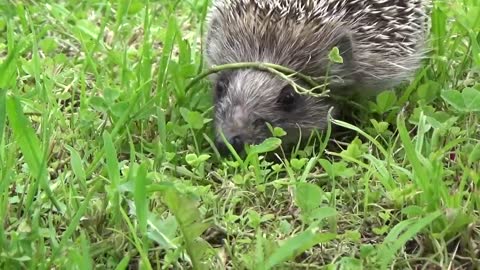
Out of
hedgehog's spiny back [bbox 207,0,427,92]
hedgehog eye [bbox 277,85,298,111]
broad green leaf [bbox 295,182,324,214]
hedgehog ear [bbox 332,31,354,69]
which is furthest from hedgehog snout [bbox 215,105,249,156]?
broad green leaf [bbox 295,182,324,214]

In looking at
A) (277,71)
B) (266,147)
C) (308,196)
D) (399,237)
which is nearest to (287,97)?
→ (277,71)

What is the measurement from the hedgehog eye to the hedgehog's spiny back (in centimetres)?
10

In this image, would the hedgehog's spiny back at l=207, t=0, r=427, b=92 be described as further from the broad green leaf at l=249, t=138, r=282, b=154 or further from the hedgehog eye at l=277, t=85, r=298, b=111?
the broad green leaf at l=249, t=138, r=282, b=154

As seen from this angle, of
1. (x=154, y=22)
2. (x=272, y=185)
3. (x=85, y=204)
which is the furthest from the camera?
(x=154, y=22)

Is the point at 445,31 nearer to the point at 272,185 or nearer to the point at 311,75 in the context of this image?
the point at 311,75

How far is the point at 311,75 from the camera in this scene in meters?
3.32

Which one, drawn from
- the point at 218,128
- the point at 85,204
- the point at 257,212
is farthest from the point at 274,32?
the point at 85,204

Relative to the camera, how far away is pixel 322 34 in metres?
3.36

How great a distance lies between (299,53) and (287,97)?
0.17 meters

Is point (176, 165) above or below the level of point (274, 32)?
below

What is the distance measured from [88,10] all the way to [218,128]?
1723 mm

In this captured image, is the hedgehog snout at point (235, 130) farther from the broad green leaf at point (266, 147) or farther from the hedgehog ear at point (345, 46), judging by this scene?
the hedgehog ear at point (345, 46)

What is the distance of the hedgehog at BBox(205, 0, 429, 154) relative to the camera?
3182 mm

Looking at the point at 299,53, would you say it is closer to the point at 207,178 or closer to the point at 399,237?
the point at 207,178
